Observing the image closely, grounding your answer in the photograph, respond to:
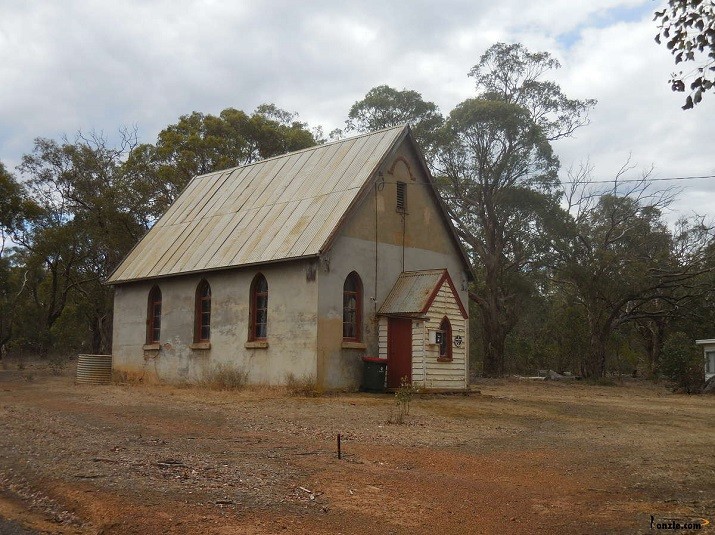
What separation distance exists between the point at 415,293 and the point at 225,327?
608 centimetres

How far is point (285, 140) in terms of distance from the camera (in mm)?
42719

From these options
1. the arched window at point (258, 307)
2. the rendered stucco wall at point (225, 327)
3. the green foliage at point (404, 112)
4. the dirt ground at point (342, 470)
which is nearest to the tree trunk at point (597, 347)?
the green foliage at point (404, 112)

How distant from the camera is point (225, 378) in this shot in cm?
2322

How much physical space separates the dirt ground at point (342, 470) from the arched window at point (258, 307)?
542 centimetres

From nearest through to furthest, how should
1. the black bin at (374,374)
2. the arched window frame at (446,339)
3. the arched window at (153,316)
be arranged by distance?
1. the black bin at (374,374)
2. the arched window frame at (446,339)
3. the arched window at (153,316)

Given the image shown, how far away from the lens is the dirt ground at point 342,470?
24.3 ft

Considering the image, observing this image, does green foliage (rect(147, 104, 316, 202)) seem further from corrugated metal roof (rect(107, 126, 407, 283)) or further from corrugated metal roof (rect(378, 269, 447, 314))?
corrugated metal roof (rect(378, 269, 447, 314))

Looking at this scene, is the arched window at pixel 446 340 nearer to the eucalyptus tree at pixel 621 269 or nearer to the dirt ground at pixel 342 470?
the dirt ground at pixel 342 470

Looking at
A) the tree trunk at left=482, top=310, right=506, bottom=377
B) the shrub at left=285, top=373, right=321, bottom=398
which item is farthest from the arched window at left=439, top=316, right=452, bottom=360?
the tree trunk at left=482, top=310, right=506, bottom=377

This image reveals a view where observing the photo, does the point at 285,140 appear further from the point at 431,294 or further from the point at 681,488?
the point at 681,488

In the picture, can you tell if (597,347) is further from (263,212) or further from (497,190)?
(263,212)

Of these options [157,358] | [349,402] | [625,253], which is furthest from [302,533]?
[625,253]

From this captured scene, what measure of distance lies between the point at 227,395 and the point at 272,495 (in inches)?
522

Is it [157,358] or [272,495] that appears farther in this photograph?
[157,358]
